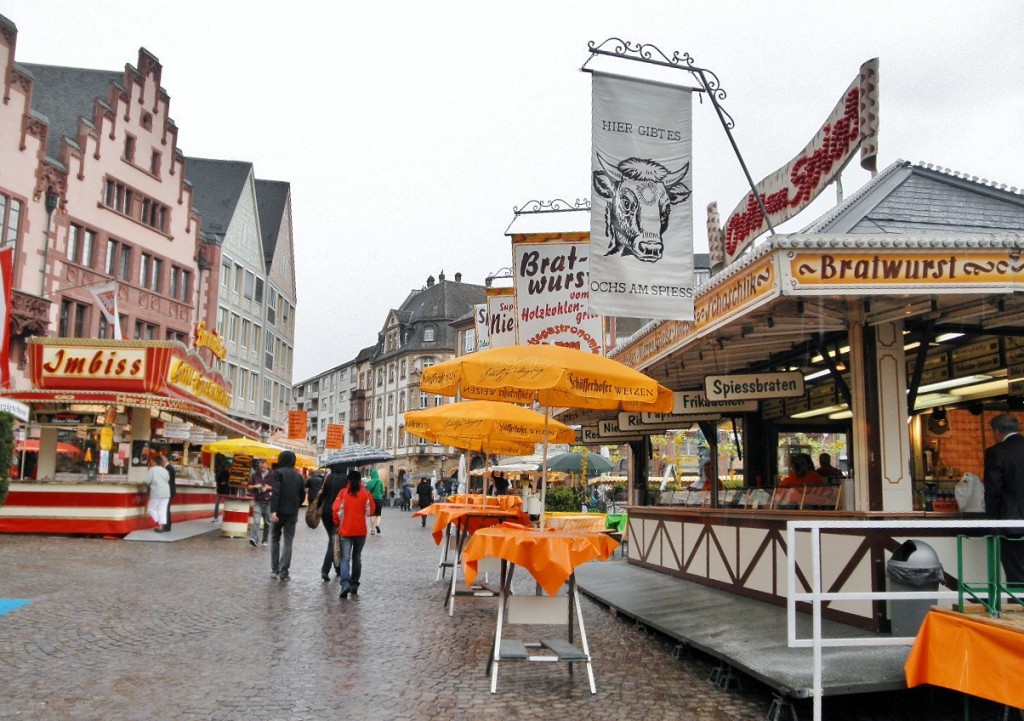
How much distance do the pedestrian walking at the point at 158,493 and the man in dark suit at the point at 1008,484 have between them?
1890cm

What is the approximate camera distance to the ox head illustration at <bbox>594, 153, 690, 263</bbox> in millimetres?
8086

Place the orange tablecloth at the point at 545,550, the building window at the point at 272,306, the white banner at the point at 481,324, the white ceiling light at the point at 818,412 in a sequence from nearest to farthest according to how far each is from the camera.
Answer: the orange tablecloth at the point at 545,550
the white ceiling light at the point at 818,412
the white banner at the point at 481,324
the building window at the point at 272,306

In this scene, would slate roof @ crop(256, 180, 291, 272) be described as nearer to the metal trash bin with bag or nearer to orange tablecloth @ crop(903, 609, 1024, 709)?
the metal trash bin with bag

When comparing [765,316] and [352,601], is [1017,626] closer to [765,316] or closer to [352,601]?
[765,316]

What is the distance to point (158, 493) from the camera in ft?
72.9

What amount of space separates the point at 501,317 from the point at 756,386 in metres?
6.09

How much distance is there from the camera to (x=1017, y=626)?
17.6 ft

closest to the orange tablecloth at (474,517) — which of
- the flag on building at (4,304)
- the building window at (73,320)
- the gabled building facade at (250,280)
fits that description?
the flag on building at (4,304)

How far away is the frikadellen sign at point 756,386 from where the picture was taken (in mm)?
11406

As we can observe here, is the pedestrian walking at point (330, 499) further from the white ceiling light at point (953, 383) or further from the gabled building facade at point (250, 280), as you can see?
the gabled building facade at point (250, 280)

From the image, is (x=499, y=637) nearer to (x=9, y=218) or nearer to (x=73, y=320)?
(x=9, y=218)

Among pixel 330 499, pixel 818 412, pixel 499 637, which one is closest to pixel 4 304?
pixel 330 499

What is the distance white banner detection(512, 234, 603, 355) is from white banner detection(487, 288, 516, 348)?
2935mm

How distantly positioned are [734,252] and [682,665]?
23.1 ft
